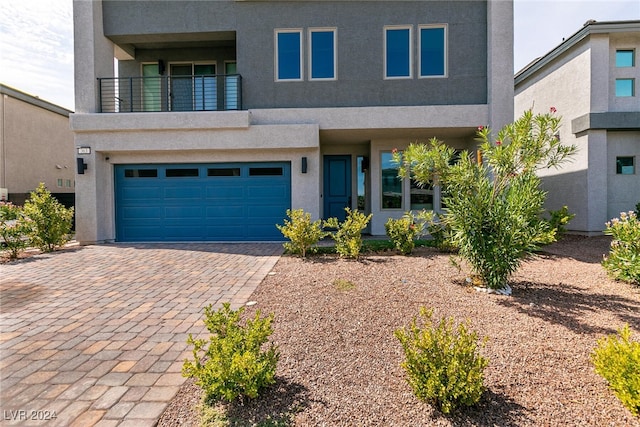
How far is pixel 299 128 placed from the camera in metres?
9.56

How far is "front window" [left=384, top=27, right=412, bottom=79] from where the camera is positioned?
9.88 m

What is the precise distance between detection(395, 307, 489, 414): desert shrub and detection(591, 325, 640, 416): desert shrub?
37.9 inches

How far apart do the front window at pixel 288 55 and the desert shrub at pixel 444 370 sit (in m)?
9.22

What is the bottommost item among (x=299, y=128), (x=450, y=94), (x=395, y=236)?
(x=395, y=236)

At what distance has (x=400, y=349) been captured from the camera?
10.6 ft

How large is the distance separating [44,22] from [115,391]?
8.24 m

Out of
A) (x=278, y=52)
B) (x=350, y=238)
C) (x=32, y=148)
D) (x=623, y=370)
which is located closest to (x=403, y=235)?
(x=350, y=238)

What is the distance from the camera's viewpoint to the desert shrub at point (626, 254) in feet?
16.9

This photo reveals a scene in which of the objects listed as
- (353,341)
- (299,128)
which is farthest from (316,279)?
(299,128)

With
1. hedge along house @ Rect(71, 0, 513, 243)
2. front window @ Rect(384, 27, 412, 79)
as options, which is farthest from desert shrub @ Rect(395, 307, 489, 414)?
front window @ Rect(384, 27, 412, 79)

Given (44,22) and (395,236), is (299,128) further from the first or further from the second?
(44,22)

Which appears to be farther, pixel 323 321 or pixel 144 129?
pixel 144 129

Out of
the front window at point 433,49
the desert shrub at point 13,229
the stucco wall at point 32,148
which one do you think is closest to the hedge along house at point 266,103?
the front window at point 433,49

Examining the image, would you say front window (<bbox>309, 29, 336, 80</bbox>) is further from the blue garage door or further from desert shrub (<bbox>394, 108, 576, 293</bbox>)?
desert shrub (<bbox>394, 108, 576, 293</bbox>)
